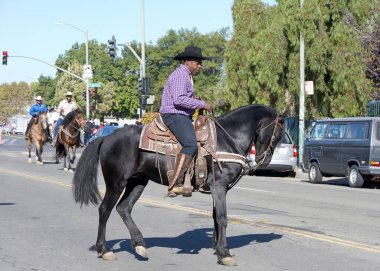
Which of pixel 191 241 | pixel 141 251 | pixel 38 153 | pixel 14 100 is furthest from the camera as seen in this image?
pixel 14 100

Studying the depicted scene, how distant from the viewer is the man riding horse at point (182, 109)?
29.7 ft

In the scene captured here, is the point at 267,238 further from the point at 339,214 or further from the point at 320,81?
the point at 320,81

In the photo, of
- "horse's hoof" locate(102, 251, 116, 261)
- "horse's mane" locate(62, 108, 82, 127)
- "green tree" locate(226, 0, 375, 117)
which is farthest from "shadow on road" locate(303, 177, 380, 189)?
"horse's hoof" locate(102, 251, 116, 261)

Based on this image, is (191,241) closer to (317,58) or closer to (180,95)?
(180,95)

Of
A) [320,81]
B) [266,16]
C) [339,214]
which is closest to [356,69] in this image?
[320,81]

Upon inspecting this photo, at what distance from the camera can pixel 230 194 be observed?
→ 1855 centimetres

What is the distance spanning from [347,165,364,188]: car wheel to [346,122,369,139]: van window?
903 millimetres

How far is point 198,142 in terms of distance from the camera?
30.2 feet

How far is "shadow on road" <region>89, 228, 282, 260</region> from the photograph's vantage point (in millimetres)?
9867

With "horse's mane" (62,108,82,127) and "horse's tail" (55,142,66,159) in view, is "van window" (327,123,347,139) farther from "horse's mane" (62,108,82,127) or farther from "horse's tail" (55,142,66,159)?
"horse's tail" (55,142,66,159)

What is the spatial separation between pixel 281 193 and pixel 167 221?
7.29 metres

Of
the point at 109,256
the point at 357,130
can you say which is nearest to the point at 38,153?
the point at 357,130

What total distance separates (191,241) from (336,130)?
14364 millimetres

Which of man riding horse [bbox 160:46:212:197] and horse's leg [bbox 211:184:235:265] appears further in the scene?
man riding horse [bbox 160:46:212:197]
